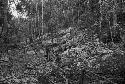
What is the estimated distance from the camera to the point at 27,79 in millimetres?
10555

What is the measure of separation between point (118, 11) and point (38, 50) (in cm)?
871

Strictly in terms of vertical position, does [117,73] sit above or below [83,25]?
below

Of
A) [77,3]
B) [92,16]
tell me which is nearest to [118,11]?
[92,16]

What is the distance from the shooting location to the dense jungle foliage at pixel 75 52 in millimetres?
10234

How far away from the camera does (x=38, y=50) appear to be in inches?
674

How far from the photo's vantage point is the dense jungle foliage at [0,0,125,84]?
33.6 ft

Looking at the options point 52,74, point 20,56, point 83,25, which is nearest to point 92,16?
point 83,25

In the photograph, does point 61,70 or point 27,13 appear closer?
point 61,70

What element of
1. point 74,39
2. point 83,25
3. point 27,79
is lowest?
point 27,79

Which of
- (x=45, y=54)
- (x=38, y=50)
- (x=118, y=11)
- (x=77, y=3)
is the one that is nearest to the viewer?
(x=45, y=54)

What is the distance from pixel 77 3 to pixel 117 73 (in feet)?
56.7

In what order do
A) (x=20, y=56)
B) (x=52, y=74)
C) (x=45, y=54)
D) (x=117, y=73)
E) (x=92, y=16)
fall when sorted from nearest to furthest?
(x=117, y=73) < (x=52, y=74) < (x=20, y=56) < (x=45, y=54) < (x=92, y=16)

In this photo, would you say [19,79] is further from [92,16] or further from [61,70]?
[92,16]

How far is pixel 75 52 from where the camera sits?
1458cm
